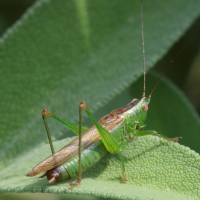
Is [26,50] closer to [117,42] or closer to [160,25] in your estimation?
[117,42]

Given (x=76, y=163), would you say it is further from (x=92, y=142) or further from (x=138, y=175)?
(x=138, y=175)

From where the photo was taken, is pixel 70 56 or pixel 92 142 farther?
pixel 70 56

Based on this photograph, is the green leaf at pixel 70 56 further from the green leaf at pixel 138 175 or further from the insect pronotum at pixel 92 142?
the green leaf at pixel 138 175

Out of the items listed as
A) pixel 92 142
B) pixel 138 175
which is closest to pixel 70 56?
pixel 92 142

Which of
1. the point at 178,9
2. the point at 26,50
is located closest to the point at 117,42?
the point at 178,9

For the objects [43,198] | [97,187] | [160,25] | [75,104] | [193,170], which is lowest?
[193,170]

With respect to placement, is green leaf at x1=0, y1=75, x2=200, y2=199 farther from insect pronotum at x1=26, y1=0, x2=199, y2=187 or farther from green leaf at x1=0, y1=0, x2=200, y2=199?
green leaf at x1=0, y1=0, x2=200, y2=199

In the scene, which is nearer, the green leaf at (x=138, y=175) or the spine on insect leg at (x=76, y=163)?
the green leaf at (x=138, y=175)

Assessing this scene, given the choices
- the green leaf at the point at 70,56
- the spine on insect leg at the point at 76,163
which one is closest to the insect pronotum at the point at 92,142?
the spine on insect leg at the point at 76,163
